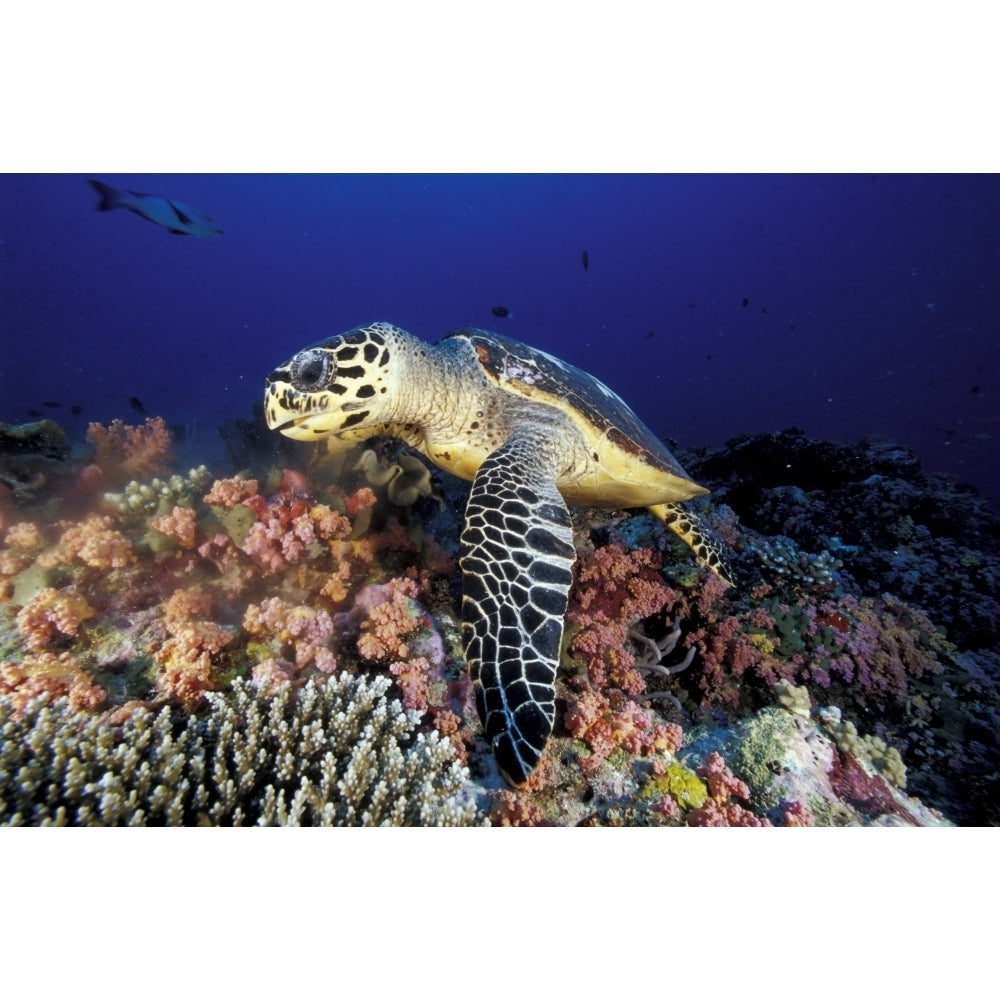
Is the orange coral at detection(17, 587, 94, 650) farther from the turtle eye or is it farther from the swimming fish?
the swimming fish

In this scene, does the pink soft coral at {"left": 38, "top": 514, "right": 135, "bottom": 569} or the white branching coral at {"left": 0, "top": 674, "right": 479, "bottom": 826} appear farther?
the pink soft coral at {"left": 38, "top": 514, "right": 135, "bottom": 569}

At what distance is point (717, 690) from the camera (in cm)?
228

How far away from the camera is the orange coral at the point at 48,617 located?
5.88 ft

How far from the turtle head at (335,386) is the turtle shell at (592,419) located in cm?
69

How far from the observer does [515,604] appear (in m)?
1.76

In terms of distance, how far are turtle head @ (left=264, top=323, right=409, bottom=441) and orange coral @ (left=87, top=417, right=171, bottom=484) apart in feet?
4.86

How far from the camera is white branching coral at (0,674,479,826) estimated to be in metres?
1.28

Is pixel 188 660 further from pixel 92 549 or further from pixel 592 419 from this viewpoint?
pixel 592 419

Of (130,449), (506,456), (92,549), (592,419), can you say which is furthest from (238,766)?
(130,449)

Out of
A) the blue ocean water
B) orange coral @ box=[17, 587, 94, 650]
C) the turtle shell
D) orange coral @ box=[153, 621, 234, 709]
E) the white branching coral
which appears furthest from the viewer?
the blue ocean water

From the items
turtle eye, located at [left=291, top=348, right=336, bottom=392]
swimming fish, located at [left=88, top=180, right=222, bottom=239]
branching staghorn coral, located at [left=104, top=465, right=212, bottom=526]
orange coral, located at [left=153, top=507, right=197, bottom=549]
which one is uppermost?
swimming fish, located at [left=88, top=180, right=222, bottom=239]

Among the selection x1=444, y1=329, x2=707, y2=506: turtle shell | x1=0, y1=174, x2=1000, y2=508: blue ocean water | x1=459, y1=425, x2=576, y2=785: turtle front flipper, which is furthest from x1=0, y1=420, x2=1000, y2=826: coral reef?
x1=0, y1=174, x2=1000, y2=508: blue ocean water

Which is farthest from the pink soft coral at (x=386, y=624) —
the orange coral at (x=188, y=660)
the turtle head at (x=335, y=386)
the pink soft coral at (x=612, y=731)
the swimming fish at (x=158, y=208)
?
the swimming fish at (x=158, y=208)

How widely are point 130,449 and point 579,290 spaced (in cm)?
6849
